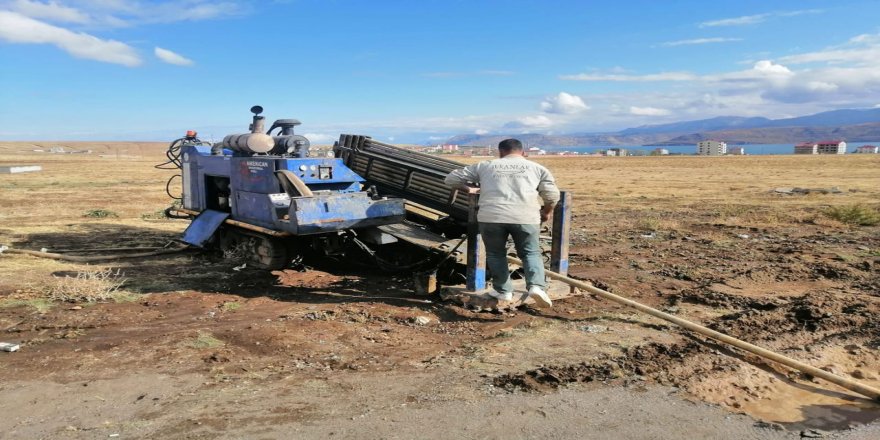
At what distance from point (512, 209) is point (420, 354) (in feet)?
5.52

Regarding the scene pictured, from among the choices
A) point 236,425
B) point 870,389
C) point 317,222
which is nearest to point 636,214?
point 317,222

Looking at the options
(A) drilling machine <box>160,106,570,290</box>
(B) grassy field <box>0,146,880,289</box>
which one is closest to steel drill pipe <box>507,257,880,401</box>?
(A) drilling machine <box>160,106,570,290</box>

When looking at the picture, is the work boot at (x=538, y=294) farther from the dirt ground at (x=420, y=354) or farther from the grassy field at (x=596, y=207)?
the grassy field at (x=596, y=207)

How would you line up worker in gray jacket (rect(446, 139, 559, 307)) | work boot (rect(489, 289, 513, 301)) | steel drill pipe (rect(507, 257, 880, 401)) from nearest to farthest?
steel drill pipe (rect(507, 257, 880, 401))
worker in gray jacket (rect(446, 139, 559, 307))
work boot (rect(489, 289, 513, 301))

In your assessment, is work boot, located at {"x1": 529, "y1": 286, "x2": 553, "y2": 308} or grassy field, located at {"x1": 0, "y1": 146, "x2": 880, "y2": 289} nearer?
work boot, located at {"x1": 529, "y1": 286, "x2": 553, "y2": 308}

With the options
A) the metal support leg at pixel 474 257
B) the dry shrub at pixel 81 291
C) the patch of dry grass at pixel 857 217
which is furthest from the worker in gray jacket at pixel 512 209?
the patch of dry grass at pixel 857 217

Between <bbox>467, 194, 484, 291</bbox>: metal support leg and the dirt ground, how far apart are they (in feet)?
1.17

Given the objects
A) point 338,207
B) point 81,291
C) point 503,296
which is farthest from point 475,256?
point 81,291

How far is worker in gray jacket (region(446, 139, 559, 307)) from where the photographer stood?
235 inches

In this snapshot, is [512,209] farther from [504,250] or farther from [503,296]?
[503,296]

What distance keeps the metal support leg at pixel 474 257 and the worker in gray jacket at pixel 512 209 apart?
30 cm

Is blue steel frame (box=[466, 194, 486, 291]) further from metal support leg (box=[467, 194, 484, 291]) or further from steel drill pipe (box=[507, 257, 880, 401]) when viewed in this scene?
steel drill pipe (box=[507, 257, 880, 401])

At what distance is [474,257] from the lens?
660 centimetres

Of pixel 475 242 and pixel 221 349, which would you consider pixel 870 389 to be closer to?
pixel 475 242
